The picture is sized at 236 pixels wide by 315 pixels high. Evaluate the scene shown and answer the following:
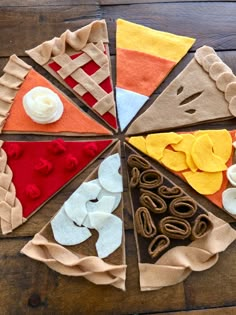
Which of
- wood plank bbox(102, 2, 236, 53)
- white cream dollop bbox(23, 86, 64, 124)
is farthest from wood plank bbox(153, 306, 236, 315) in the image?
wood plank bbox(102, 2, 236, 53)

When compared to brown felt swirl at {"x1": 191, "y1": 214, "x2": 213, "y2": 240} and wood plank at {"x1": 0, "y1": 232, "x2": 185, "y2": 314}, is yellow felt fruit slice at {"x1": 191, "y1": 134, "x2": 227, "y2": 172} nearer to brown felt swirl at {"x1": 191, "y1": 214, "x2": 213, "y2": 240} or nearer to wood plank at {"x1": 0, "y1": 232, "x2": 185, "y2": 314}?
brown felt swirl at {"x1": 191, "y1": 214, "x2": 213, "y2": 240}

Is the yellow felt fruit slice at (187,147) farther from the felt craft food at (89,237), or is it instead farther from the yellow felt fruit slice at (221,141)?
the felt craft food at (89,237)

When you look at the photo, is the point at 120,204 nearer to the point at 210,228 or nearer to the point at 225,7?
the point at 210,228

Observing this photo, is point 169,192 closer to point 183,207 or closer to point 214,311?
point 183,207

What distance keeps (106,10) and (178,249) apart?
2.45 feet

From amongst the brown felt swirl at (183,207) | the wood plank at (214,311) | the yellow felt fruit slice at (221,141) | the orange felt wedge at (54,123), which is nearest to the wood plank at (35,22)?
the orange felt wedge at (54,123)

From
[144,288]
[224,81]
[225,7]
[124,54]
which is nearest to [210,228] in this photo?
[144,288]

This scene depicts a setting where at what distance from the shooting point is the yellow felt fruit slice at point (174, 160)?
1.06 m

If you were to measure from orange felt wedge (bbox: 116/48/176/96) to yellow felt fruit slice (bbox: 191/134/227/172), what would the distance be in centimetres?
21

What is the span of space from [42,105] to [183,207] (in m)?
0.45

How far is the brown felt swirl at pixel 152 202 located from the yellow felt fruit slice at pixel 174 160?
0.10 m

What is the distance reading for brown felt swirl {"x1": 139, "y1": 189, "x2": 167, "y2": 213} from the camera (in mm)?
999

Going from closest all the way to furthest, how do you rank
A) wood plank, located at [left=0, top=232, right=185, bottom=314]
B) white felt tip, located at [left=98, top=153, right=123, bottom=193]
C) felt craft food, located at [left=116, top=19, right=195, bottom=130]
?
wood plank, located at [left=0, top=232, right=185, bottom=314], white felt tip, located at [left=98, top=153, right=123, bottom=193], felt craft food, located at [left=116, top=19, right=195, bottom=130]

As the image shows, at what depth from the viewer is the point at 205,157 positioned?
1.07 m
